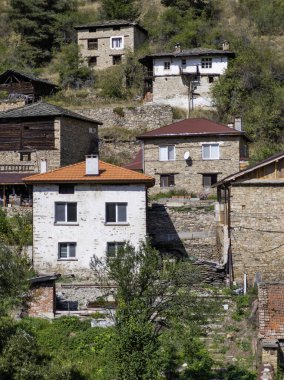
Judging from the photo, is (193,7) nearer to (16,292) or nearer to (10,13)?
(10,13)

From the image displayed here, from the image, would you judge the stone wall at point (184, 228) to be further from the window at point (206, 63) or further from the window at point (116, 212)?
the window at point (206, 63)

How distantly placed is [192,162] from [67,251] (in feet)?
37.3

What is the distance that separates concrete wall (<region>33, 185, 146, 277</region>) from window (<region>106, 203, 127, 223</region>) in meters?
0.17

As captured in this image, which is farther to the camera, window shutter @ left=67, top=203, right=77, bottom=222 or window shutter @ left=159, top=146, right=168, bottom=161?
window shutter @ left=159, top=146, right=168, bottom=161

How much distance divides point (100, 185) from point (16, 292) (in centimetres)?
1080

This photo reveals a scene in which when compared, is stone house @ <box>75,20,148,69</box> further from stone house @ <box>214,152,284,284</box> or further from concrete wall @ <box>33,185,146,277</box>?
stone house @ <box>214,152,284,284</box>

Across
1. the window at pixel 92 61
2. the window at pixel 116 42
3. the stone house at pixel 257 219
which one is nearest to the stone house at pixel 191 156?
the stone house at pixel 257 219

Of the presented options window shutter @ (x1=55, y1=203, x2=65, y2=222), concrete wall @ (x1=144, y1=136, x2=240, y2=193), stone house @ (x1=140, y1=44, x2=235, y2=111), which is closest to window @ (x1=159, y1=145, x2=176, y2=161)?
concrete wall @ (x1=144, y1=136, x2=240, y2=193)

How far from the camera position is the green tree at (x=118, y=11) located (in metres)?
66.2

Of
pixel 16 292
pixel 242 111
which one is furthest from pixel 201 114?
pixel 16 292

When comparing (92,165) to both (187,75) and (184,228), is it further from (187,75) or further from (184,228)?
(187,75)

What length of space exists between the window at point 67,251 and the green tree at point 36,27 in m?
37.1

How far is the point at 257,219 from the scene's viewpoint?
94.0 ft

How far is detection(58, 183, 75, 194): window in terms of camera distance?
30438mm
